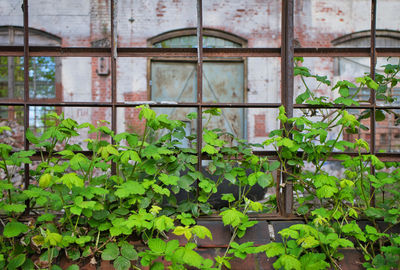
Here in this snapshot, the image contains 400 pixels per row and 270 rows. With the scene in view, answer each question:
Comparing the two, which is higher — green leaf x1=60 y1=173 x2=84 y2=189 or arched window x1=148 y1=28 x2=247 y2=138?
arched window x1=148 y1=28 x2=247 y2=138

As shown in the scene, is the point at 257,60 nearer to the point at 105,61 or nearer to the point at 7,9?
the point at 105,61

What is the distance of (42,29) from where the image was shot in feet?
24.2

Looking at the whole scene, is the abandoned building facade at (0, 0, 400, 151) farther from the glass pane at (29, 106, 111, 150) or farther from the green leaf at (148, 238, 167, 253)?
the green leaf at (148, 238, 167, 253)

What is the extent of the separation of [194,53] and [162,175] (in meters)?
0.90

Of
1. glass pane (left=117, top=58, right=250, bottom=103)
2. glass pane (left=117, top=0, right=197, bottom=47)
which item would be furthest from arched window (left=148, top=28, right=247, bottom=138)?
glass pane (left=117, top=0, right=197, bottom=47)

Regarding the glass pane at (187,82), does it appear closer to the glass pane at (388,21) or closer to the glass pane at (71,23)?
the glass pane at (71,23)

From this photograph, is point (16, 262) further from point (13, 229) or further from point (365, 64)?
point (365, 64)

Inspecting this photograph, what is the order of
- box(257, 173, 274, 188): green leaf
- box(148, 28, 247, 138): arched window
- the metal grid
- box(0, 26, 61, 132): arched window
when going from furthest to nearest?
box(148, 28, 247, 138): arched window < box(0, 26, 61, 132): arched window < the metal grid < box(257, 173, 274, 188): green leaf

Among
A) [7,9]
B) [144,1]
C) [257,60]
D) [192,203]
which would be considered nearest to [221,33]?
[257,60]

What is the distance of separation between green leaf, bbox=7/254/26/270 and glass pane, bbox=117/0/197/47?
246 inches

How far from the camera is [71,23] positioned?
24.5 feet

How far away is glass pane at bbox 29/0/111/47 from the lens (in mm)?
7426

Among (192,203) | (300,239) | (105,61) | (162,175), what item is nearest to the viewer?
(300,239)

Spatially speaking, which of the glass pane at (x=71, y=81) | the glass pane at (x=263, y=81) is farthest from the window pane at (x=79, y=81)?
the glass pane at (x=263, y=81)
